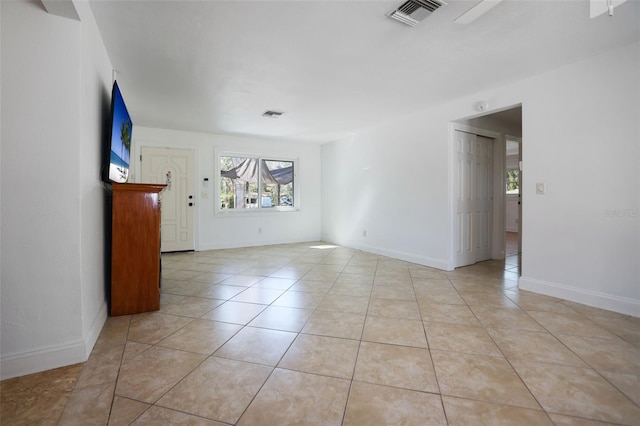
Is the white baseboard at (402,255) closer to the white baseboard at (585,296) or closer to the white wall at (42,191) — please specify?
the white baseboard at (585,296)

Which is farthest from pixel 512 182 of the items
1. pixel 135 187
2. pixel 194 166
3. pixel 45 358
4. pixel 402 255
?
pixel 45 358

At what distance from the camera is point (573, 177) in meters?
2.79

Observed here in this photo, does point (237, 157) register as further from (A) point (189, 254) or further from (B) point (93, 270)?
(B) point (93, 270)

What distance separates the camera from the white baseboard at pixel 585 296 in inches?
96.4

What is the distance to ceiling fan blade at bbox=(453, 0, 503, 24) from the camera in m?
1.77

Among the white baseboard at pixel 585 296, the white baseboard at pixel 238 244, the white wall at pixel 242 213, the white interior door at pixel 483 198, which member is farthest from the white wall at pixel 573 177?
the white baseboard at pixel 238 244

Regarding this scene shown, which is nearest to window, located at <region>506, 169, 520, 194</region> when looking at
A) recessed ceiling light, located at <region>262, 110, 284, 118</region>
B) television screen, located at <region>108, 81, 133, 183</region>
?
recessed ceiling light, located at <region>262, 110, 284, 118</region>

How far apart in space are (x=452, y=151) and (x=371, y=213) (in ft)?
6.00

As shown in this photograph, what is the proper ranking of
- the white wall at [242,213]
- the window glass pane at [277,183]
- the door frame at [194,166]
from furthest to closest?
the window glass pane at [277,183]
the white wall at [242,213]
the door frame at [194,166]

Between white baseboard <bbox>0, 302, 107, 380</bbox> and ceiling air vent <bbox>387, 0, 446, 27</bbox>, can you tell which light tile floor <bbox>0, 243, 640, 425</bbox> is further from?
ceiling air vent <bbox>387, 0, 446, 27</bbox>

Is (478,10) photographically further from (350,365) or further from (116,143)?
(116,143)

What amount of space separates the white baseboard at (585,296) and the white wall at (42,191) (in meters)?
3.86

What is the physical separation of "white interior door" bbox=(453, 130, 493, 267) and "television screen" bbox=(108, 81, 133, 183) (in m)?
3.84

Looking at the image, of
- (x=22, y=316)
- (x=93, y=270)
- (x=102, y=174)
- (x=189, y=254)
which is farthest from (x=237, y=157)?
(x=22, y=316)
